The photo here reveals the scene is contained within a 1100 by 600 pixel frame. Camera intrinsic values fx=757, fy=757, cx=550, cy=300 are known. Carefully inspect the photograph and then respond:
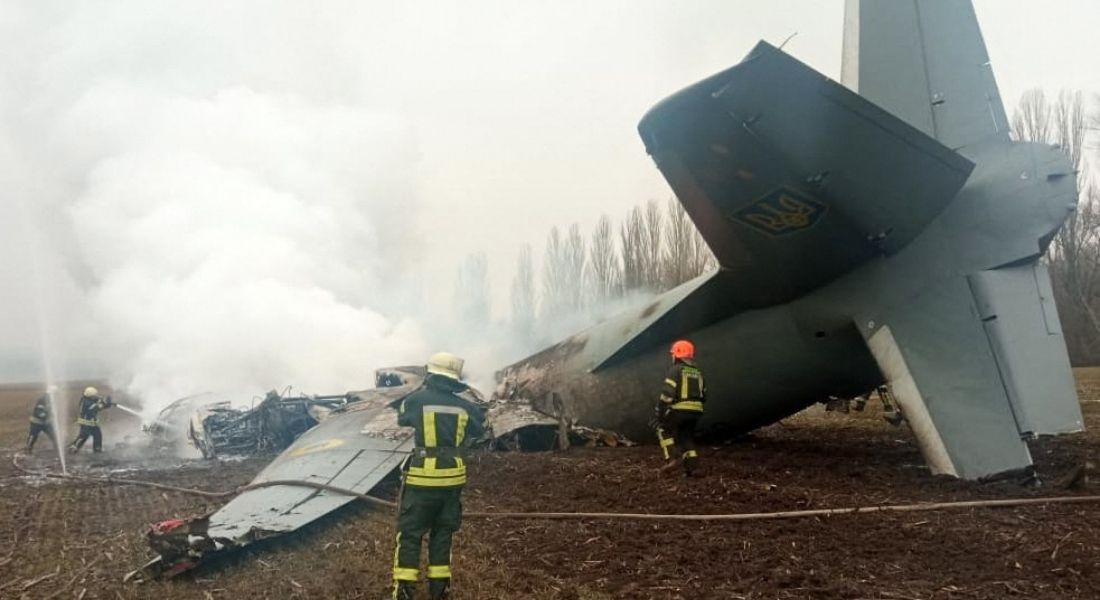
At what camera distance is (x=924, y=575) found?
16.4 feet

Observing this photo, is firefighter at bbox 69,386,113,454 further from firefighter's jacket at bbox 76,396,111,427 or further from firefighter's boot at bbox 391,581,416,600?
firefighter's boot at bbox 391,581,416,600

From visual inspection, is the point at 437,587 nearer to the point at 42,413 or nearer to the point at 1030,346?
the point at 1030,346

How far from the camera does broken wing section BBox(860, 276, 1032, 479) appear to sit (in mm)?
6938

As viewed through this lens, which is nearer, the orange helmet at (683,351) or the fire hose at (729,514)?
the fire hose at (729,514)

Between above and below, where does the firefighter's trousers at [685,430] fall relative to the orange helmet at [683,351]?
below

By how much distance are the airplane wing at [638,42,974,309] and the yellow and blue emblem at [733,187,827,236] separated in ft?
0.03

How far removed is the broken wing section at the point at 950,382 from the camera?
694 cm

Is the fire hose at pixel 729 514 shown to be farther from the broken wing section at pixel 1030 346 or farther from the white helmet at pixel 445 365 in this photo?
the white helmet at pixel 445 365

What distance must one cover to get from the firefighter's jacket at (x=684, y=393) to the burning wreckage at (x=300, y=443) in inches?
117

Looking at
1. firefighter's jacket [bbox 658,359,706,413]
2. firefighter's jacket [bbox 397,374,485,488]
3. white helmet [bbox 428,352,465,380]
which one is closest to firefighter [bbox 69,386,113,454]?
firefighter's jacket [bbox 658,359,706,413]

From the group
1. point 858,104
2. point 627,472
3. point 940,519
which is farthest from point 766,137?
point 627,472

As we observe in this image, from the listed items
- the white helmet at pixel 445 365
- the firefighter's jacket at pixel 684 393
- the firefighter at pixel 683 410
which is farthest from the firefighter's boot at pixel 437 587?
the firefighter's jacket at pixel 684 393

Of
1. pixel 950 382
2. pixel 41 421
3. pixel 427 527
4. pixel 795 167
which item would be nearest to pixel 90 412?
pixel 41 421

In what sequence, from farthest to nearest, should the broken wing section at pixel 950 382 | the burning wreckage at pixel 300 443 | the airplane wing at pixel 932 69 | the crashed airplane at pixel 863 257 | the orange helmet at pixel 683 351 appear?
the orange helmet at pixel 683 351 < the airplane wing at pixel 932 69 < the broken wing section at pixel 950 382 < the crashed airplane at pixel 863 257 < the burning wreckage at pixel 300 443
